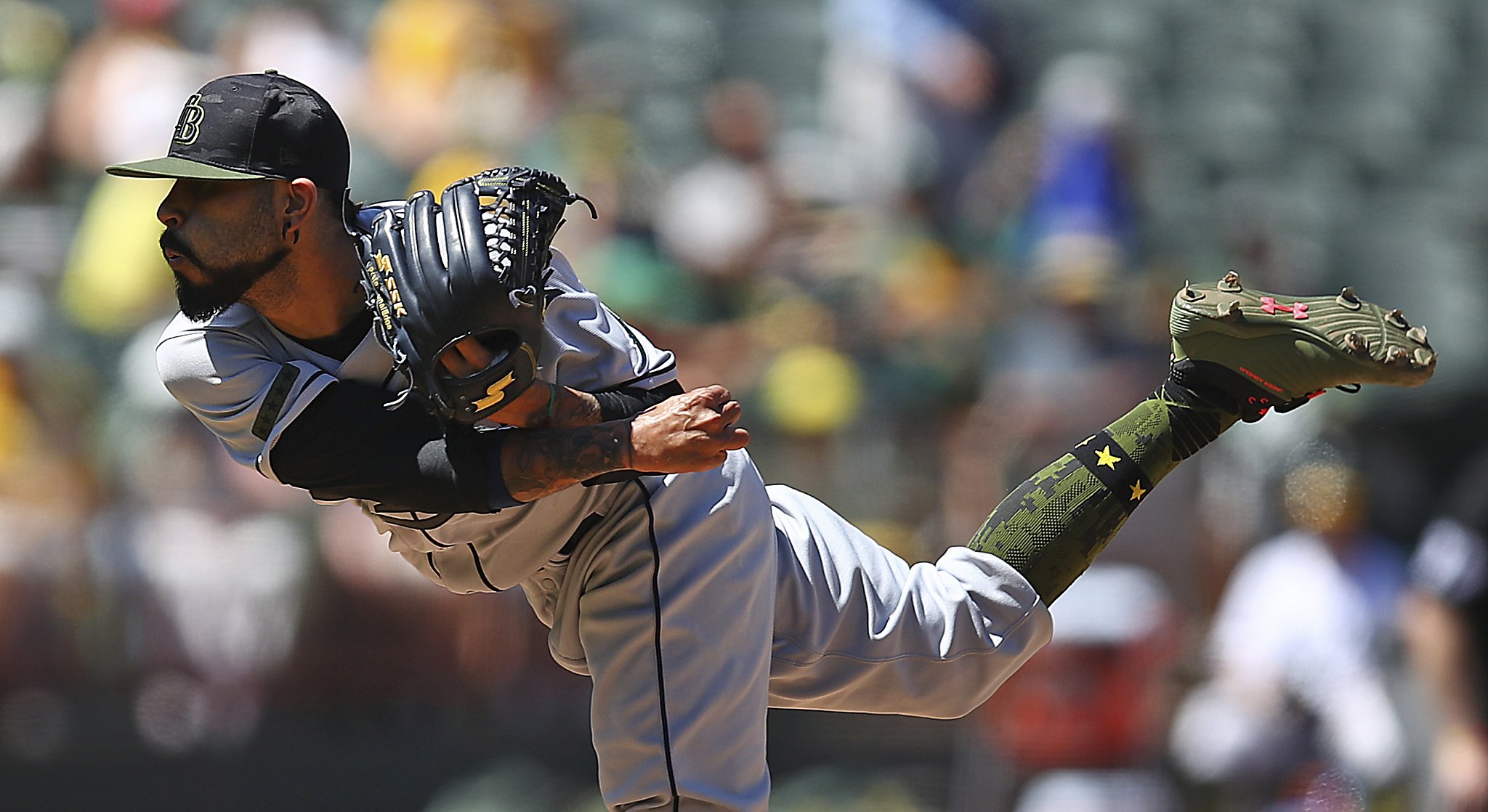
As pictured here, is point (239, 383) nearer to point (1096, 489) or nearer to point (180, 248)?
point (180, 248)

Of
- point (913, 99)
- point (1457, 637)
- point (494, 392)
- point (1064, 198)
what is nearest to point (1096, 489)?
point (494, 392)

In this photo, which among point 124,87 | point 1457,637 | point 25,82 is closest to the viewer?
point 1457,637

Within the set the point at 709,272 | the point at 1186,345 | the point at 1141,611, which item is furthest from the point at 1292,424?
the point at 1186,345

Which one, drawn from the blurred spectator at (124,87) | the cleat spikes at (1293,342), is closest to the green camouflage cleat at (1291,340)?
the cleat spikes at (1293,342)

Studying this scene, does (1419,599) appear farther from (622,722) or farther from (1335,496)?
(622,722)

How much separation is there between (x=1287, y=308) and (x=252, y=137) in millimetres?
1722

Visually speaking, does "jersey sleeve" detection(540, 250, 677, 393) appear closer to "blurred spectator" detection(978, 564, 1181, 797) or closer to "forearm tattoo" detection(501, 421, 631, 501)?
"forearm tattoo" detection(501, 421, 631, 501)

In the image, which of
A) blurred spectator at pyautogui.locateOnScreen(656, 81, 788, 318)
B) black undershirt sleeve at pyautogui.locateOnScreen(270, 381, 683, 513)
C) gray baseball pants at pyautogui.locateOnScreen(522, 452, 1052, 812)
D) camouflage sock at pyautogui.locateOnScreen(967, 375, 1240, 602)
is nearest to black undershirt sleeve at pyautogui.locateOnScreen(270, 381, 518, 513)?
black undershirt sleeve at pyautogui.locateOnScreen(270, 381, 683, 513)

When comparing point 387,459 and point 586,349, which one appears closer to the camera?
point 387,459

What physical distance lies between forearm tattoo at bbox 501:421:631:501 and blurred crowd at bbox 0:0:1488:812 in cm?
306

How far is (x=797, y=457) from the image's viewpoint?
223 inches

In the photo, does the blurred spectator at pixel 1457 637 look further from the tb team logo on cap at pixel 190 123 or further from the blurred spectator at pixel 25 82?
the blurred spectator at pixel 25 82

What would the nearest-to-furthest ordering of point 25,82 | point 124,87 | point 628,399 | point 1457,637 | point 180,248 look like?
1. point 180,248
2. point 628,399
3. point 1457,637
4. point 124,87
5. point 25,82

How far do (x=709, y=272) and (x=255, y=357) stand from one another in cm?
354
